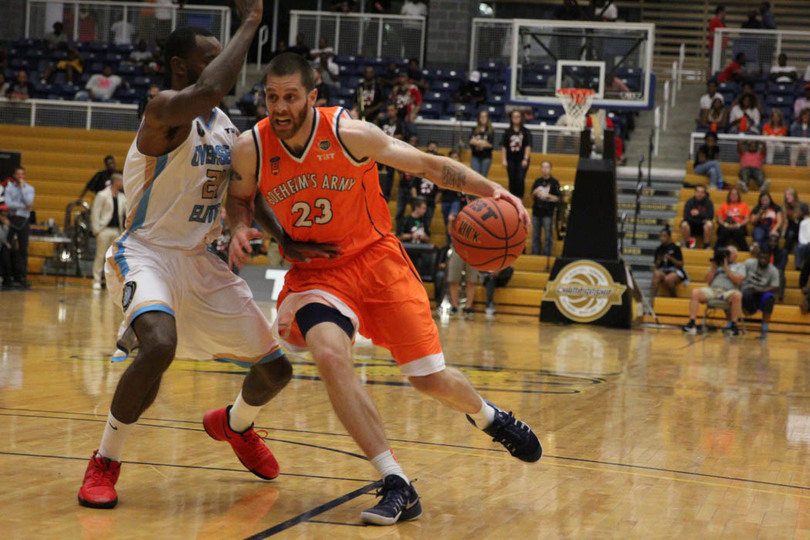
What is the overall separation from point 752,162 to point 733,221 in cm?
271

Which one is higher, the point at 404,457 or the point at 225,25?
the point at 225,25

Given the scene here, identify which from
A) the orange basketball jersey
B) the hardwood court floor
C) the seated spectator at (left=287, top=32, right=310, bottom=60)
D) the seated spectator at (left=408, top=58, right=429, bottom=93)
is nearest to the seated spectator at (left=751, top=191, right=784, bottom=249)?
the hardwood court floor

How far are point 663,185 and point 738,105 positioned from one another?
2330mm

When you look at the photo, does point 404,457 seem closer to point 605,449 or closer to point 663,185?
point 605,449

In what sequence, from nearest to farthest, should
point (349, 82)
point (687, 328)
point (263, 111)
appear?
point (687, 328) → point (263, 111) → point (349, 82)

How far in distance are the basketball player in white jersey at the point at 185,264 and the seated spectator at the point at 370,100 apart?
14.6 m

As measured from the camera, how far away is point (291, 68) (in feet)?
13.1

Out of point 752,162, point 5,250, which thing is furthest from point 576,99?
point 5,250

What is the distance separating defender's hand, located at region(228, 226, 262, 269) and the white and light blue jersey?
21cm

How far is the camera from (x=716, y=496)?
4.32m

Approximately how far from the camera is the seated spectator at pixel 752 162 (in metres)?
18.1

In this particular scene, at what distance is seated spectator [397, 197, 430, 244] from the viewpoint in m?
16.2

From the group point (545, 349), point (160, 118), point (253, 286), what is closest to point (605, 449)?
point (160, 118)

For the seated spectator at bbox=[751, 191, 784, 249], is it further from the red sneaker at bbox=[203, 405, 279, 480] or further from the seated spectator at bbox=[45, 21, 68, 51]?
the seated spectator at bbox=[45, 21, 68, 51]
